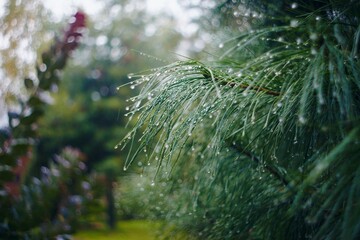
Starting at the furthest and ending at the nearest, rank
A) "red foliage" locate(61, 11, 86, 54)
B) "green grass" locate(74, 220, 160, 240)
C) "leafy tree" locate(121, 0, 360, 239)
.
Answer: "green grass" locate(74, 220, 160, 240), "red foliage" locate(61, 11, 86, 54), "leafy tree" locate(121, 0, 360, 239)

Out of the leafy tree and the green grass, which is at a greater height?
the green grass

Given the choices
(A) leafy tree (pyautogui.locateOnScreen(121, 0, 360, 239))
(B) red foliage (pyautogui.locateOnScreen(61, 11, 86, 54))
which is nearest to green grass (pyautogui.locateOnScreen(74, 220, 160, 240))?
(B) red foliage (pyautogui.locateOnScreen(61, 11, 86, 54))

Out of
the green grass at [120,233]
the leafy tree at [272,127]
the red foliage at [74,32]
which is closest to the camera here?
the leafy tree at [272,127]

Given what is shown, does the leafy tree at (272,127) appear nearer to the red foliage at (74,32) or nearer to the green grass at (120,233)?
the red foliage at (74,32)

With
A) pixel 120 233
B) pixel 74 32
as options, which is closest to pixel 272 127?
pixel 74 32

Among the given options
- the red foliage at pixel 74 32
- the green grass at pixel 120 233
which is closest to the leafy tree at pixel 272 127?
the red foliage at pixel 74 32

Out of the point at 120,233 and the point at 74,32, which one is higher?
the point at 120,233

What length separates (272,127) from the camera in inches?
43.2

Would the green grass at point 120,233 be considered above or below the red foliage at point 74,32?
above

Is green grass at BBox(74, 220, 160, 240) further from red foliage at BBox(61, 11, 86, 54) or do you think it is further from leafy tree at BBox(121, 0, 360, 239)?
leafy tree at BBox(121, 0, 360, 239)

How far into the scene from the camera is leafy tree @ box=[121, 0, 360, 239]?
85 cm

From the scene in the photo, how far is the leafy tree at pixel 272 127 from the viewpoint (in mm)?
846

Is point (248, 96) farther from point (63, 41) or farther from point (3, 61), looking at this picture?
point (3, 61)

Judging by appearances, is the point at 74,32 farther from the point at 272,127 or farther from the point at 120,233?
the point at 120,233
